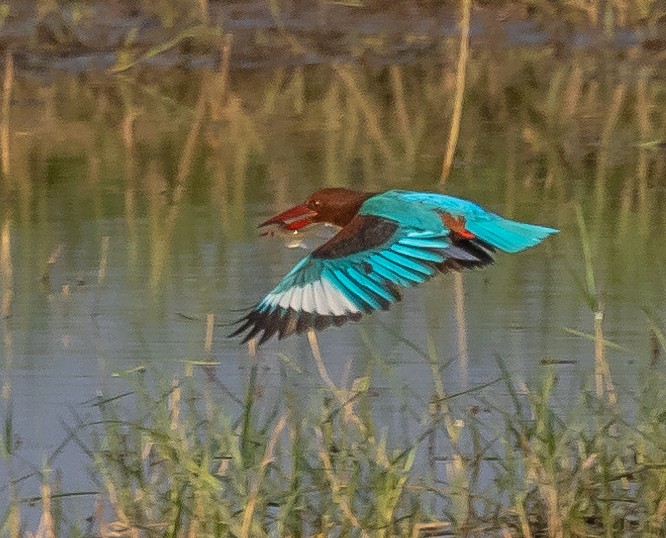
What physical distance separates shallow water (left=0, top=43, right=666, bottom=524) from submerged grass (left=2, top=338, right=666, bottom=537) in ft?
0.59

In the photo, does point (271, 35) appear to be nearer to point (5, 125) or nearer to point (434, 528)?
point (5, 125)

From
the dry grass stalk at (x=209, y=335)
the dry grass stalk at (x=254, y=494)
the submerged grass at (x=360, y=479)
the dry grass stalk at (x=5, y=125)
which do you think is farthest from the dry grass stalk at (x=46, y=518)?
the dry grass stalk at (x=5, y=125)

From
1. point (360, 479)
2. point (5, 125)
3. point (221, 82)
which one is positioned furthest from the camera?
point (221, 82)

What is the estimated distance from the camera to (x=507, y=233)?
4062 millimetres

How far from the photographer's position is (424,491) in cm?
342

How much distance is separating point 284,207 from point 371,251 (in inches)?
84.7

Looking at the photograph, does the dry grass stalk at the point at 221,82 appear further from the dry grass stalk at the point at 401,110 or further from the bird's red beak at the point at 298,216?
the bird's red beak at the point at 298,216

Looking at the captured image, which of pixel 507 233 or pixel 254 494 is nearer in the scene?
pixel 254 494

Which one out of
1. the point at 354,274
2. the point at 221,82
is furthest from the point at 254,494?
the point at 221,82

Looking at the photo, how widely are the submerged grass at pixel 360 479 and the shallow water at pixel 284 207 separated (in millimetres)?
179

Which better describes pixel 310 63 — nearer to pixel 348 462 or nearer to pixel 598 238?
pixel 598 238

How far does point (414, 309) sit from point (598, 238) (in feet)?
2.57

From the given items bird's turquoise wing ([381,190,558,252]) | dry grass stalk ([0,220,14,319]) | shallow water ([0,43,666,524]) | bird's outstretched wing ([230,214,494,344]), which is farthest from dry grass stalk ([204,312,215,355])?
dry grass stalk ([0,220,14,319])

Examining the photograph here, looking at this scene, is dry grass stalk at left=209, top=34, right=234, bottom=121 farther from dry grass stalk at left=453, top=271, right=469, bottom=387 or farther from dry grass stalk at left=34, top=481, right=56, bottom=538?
dry grass stalk at left=34, top=481, right=56, bottom=538
